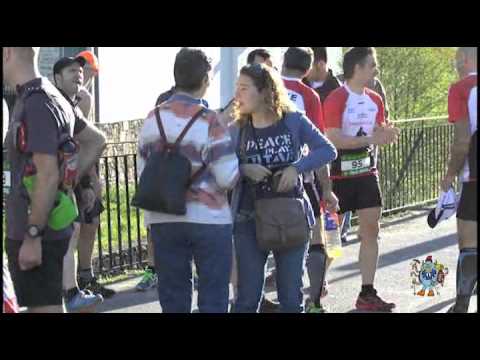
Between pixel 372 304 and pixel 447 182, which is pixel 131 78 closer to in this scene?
pixel 372 304

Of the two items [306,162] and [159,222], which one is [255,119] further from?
[159,222]

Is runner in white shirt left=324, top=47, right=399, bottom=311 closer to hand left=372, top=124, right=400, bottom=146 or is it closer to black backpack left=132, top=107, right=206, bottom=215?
hand left=372, top=124, right=400, bottom=146

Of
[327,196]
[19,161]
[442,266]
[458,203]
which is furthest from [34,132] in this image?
[442,266]

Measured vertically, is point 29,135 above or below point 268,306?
above

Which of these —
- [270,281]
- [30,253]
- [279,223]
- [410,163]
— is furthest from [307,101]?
[410,163]

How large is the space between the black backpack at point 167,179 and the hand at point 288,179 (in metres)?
0.58

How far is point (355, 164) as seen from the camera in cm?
698

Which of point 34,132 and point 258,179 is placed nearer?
point 34,132

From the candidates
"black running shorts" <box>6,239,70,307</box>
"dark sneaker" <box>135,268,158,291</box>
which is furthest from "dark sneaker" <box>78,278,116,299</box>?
"black running shorts" <box>6,239,70,307</box>

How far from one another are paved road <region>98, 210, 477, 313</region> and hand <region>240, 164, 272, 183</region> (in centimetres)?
198

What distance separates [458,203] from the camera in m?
6.17

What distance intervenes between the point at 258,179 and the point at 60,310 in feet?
4.28

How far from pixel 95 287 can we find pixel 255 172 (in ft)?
8.78

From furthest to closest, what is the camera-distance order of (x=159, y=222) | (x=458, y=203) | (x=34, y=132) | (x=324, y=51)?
(x=324, y=51), (x=458, y=203), (x=159, y=222), (x=34, y=132)
